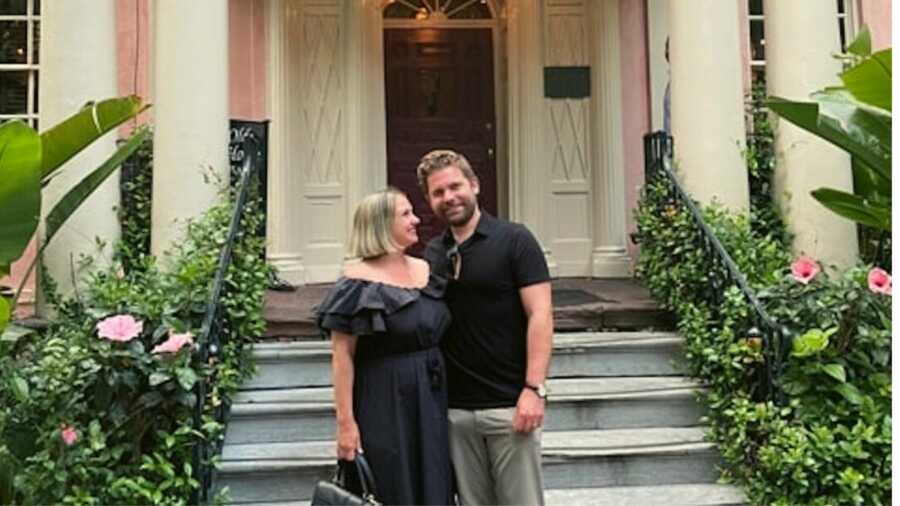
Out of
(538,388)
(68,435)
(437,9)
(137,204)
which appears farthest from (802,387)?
(437,9)

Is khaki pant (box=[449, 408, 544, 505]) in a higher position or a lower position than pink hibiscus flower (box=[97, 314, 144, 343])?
lower

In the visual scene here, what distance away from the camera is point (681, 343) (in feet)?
17.6

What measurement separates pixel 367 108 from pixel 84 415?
4.60 metres

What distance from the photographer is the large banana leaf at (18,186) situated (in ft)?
12.9

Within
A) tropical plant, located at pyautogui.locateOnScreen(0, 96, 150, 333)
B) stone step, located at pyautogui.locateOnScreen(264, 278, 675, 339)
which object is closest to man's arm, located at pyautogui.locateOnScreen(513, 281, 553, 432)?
tropical plant, located at pyautogui.locateOnScreen(0, 96, 150, 333)

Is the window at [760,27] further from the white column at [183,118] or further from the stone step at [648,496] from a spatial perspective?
the white column at [183,118]

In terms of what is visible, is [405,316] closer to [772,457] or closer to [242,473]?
[242,473]

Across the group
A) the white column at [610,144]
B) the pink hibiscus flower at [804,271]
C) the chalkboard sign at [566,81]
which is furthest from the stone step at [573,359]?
the chalkboard sign at [566,81]

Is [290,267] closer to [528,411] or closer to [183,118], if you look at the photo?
[183,118]

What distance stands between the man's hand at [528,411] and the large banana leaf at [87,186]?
2.73 m

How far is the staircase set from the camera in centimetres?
436

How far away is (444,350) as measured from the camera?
315cm

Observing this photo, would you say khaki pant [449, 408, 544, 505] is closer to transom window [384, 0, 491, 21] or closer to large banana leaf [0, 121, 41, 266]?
large banana leaf [0, 121, 41, 266]

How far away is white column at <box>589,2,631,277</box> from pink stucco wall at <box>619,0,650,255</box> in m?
0.05
